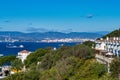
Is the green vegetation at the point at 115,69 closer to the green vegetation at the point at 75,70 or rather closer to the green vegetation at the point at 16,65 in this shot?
the green vegetation at the point at 75,70

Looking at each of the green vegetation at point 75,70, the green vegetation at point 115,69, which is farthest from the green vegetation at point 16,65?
the green vegetation at point 115,69

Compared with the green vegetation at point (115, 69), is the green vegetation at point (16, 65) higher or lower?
lower

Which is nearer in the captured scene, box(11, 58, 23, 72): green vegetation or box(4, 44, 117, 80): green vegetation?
box(4, 44, 117, 80): green vegetation

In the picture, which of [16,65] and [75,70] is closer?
[75,70]

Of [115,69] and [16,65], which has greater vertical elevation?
[115,69]

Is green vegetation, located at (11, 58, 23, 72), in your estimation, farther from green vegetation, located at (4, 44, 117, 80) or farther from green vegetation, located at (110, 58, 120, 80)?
green vegetation, located at (110, 58, 120, 80)

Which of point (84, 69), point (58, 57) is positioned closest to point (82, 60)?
point (84, 69)

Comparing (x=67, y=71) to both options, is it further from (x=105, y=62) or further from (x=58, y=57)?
(x=58, y=57)

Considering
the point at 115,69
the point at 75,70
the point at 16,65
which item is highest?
the point at 115,69

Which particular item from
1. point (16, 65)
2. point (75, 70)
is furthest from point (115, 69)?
point (16, 65)

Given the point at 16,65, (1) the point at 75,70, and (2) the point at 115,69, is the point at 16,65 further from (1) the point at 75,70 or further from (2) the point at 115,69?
(2) the point at 115,69

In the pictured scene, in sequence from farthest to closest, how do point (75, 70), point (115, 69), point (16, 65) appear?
point (16, 65) → point (75, 70) → point (115, 69)

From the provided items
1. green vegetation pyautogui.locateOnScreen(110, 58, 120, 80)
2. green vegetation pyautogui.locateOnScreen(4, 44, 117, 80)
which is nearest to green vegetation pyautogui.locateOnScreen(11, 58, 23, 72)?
green vegetation pyautogui.locateOnScreen(4, 44, 117, 80)
